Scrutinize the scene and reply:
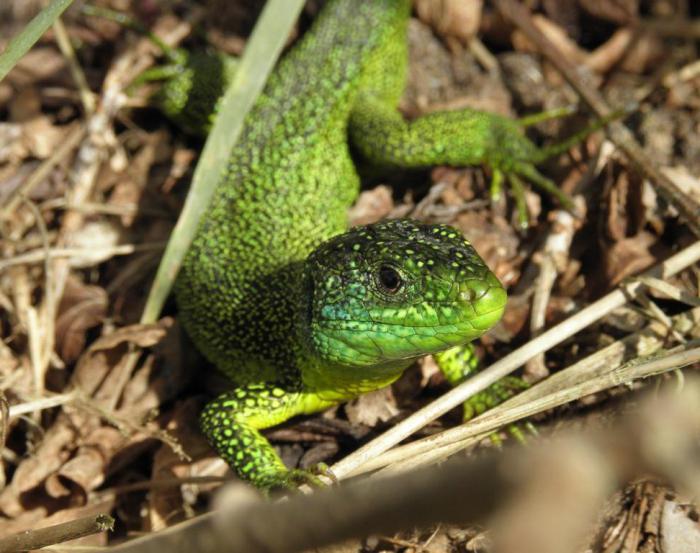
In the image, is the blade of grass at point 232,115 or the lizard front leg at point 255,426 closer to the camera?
the lizard front leg at point 255,426

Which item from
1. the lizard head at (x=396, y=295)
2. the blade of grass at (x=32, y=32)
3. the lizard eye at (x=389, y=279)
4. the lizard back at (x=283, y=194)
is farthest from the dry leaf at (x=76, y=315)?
the lizard eye at (x=389, y=279)

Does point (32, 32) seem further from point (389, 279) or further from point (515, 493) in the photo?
point (515, 493)

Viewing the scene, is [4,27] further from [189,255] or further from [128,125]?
[189,255]

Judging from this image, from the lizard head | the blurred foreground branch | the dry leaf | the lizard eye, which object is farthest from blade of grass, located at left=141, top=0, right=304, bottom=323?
the blurred foreground branch

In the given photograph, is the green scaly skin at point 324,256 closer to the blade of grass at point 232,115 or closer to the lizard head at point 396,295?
the lizard head at point 396,295

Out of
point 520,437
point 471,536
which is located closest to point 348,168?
point 520,437

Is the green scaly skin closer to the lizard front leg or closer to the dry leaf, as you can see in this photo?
the lizard front leg

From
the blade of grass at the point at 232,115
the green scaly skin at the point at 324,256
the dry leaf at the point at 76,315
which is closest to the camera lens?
the green scaly skin at the point at 324,256
